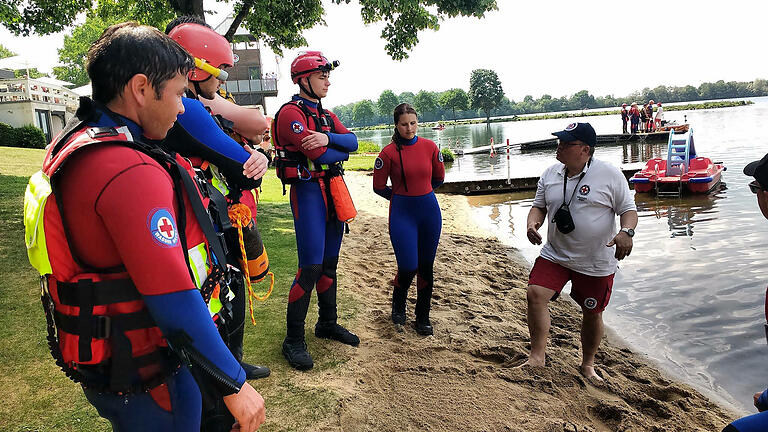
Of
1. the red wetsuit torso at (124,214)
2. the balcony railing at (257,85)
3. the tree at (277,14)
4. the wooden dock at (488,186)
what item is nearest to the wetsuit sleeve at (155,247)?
the red wetsuit torso at (124,214)

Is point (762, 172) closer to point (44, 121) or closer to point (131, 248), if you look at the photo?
point (131, 248)

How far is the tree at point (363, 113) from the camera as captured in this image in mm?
172375

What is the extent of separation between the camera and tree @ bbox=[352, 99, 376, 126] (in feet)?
566

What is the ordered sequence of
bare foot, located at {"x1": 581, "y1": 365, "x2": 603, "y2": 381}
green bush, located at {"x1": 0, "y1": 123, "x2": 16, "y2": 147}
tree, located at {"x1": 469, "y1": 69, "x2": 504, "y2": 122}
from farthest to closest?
1. tree, located at {"x1": 469, "y1": 69, "x2": 504, "y2": 122}
2. green bush, located at {"x1": 0, "y1": 123, "x2": 16, "y2": 147}
3. bare foot, located at {"x1": 581, "y1": 365, "x2": 603, "y2": 381}

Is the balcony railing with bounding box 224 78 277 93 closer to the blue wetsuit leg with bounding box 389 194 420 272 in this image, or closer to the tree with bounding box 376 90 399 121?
the blue wetsuit leg with bounding box 389 194 420 272

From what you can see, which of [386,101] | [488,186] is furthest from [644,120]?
[386,101]

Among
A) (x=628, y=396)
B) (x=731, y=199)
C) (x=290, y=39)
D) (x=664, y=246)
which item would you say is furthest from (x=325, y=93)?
(x=731, y=199)

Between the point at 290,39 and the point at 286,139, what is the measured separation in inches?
389

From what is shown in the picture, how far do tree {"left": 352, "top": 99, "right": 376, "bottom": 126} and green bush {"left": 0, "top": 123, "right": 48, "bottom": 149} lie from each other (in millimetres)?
148466

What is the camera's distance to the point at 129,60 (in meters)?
1.45

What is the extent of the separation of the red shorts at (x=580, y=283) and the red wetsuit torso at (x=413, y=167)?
1.45 m

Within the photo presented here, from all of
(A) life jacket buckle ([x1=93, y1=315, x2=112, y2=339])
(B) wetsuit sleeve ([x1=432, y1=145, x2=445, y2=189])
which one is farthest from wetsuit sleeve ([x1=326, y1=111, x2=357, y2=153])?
(A) life jacket buckle ([x1=93, y1=315, x2=112, y2=339])

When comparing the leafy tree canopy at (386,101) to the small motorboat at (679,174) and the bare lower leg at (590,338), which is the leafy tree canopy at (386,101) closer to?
the small motorboat at (679,174)

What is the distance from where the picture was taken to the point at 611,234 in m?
4.23
